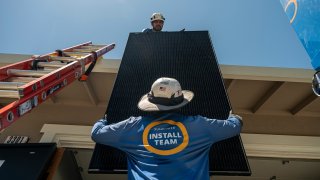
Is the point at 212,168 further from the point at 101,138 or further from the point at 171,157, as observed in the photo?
the point at 101,138

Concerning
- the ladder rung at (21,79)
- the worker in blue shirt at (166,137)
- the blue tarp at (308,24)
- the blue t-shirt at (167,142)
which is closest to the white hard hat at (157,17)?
the blue tarp at (308,24)

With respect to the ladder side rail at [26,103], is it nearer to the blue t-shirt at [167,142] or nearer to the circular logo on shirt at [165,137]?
the blue t-shirt at [167,142]

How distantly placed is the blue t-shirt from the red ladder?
0.62 m

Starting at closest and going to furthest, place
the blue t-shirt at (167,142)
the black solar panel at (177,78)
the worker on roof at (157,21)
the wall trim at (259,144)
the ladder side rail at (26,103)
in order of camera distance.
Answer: the ladder side rail at (26,103)
the blue t-shirt at (167,142)
the black solar panel at (177,78)
the wall trim at (259,144)
the worker on roof at (157,21)

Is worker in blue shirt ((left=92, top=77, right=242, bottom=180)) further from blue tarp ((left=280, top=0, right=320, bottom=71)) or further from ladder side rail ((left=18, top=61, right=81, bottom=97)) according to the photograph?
blue tarp ((left=280, top=0, right=320, bottom=71))

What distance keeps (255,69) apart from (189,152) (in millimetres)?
2468

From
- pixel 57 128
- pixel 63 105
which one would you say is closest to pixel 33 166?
pixel 57 128

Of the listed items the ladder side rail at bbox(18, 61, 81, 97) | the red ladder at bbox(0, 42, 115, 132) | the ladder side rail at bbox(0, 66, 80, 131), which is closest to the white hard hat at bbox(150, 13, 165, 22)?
the red ladder at bbox(0, 42, 115, 132)

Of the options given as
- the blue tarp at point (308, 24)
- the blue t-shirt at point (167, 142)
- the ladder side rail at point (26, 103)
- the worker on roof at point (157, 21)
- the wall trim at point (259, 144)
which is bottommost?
the wall trim at point (259, 144)

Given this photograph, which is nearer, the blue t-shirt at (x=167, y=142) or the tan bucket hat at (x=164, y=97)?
the blue t-shirt at (x=167, y=142)

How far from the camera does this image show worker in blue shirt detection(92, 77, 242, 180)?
1980 millimetres

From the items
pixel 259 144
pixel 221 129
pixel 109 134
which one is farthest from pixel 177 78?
pixel 259 144

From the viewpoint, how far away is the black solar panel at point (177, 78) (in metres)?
2.31

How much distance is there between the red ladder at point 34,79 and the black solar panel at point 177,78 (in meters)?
0.58
